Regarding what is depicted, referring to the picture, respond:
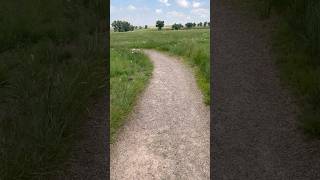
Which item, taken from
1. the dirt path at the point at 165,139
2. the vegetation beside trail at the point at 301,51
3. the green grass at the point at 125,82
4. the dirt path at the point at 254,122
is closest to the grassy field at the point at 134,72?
the green grass at the point at 125,82

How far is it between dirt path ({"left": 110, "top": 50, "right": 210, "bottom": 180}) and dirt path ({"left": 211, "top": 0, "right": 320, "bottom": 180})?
1.05ft

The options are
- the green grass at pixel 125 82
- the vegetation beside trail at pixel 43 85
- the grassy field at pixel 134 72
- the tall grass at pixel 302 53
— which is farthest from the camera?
the grassy field at pixel 134 72

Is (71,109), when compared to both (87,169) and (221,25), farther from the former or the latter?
(221,25)

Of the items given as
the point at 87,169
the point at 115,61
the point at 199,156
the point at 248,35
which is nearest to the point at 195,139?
the point at 199,156

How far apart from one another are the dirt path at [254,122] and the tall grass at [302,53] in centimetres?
26

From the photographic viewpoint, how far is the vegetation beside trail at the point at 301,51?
27.8 ft

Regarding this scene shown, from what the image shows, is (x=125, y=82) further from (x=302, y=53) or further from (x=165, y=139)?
(x=302, y=53)

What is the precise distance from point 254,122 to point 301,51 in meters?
3.27

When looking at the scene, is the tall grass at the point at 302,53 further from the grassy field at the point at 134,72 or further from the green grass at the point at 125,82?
the green grass at the point at 125,82

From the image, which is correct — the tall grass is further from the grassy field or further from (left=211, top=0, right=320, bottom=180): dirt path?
the grassy field

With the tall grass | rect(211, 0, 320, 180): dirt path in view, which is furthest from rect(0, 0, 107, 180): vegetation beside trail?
the tall grass

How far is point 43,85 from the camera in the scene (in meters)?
8.73

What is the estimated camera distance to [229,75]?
11.0 m

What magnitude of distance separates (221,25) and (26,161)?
33.0 feet
